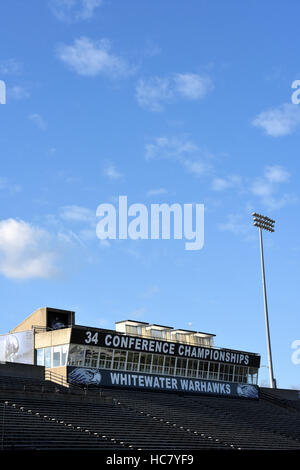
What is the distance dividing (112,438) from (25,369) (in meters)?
12.1

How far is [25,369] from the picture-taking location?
40.6 m

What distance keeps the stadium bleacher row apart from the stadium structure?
0.08 meters

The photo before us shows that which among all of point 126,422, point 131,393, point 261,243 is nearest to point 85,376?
point 131,393

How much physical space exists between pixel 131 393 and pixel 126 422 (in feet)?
33.3

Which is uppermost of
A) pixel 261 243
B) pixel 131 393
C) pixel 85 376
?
pixel 261 243

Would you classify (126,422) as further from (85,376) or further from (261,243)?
(261,243)

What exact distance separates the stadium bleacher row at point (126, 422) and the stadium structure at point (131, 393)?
0.27ft

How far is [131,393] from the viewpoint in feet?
147

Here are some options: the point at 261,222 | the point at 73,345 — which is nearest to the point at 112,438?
the point at 73,345

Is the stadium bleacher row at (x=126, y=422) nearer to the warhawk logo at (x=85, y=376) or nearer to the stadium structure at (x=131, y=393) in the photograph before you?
the stadium structure at (x=131, y=393)

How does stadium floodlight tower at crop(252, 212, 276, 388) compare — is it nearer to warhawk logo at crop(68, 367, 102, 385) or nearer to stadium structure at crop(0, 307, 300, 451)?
stadium structure at crop(0, 307, 300, 451)

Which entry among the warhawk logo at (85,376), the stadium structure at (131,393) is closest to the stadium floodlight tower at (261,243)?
the stadium structure at (131,393)
